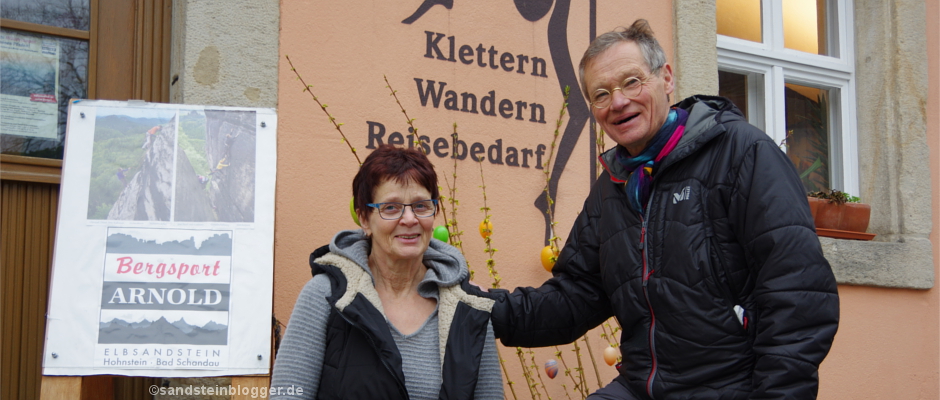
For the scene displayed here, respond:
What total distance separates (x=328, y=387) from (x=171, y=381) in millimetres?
1231

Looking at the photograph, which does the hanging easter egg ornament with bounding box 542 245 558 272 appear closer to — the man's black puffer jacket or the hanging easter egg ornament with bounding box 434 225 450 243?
the hanging easter egg ornament with bounding box 434 225 450 243

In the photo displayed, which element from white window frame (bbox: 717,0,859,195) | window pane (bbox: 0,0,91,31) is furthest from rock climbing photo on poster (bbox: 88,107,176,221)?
white window frame (bbox: 717,0,859,195)

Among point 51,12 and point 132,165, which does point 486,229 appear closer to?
point 132,165

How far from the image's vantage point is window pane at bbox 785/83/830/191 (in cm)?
548

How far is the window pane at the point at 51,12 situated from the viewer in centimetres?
354

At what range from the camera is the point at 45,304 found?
347cm

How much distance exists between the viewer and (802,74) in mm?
5484

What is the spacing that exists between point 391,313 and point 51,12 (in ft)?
7.11

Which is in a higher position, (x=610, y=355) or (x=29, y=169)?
(x=29, y=169)

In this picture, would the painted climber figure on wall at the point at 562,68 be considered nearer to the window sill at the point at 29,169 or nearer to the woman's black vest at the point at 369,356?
the woman's black vest at the point at 369,356

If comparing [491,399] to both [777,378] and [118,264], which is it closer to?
[777,378]

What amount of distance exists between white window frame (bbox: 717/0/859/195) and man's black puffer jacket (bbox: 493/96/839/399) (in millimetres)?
2860

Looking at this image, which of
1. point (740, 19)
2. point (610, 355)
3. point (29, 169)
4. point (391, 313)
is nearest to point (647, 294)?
point (391, 313)

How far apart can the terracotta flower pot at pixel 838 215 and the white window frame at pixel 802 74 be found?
50 cm
